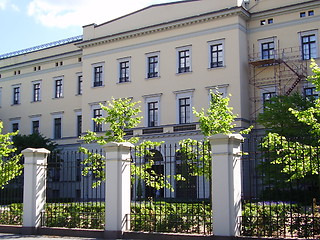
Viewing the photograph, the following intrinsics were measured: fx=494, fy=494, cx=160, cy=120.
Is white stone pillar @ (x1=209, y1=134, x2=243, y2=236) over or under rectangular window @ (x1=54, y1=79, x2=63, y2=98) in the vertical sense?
under

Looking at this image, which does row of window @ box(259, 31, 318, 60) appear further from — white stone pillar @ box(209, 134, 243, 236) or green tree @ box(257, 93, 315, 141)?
white stone pillar @ box(209, 134, 243, 236)

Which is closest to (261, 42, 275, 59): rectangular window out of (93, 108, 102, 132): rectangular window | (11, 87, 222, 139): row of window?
(11, 87, 222, 139): row of window

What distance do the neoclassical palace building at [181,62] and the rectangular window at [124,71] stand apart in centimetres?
8

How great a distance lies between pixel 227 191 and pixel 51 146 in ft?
103

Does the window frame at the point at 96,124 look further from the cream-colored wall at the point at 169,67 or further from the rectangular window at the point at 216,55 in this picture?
the rectangular window at the point at 216,55

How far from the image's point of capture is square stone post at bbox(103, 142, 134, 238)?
45.4 ft

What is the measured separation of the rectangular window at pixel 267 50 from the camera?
3413cm

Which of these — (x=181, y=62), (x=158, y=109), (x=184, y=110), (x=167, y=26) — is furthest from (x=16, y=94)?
(x=184, y=110)

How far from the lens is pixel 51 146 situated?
4153cm

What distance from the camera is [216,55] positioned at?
115ft

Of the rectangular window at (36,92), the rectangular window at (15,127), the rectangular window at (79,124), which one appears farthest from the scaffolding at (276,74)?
the rectangular window at (15,127)

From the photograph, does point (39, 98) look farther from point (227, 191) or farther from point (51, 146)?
point (227, 191)

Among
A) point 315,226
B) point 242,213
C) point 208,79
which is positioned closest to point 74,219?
point 242,213

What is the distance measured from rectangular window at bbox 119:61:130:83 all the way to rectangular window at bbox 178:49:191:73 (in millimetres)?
4839
